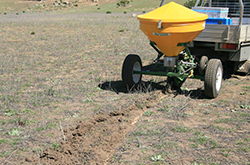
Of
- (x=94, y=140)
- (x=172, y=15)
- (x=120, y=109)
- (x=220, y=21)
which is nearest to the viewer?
(x=94, y=140)

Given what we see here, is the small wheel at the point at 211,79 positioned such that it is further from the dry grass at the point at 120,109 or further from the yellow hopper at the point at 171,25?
the yellow hopper at the point at 171,25

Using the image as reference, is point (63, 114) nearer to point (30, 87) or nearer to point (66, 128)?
point (66, 128)

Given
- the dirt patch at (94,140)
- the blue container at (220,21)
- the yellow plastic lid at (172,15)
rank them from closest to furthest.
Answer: the dirt patch at (94,140)
the yellow plastic lid at (172,15)
the blue container at (220,21)

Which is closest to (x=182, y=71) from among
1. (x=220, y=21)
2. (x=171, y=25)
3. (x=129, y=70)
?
(x=129, y=70)

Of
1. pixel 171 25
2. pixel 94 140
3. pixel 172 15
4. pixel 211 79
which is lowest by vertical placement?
pixel 94 140

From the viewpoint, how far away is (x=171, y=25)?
5930mm

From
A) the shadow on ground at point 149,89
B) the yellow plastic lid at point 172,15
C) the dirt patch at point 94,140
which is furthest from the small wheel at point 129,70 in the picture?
the dirt patch at point 94,140

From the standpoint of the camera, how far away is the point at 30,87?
25.2 feet

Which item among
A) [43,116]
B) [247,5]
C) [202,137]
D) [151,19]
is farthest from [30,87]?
[247,5]

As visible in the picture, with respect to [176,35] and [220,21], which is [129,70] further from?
[220,21]

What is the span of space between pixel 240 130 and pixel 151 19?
2.84 meters

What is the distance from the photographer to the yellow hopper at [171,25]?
19.5ft

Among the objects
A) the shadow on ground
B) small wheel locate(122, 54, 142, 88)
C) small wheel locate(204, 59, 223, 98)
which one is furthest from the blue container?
small wheel locate(122, 54, 142, 88)

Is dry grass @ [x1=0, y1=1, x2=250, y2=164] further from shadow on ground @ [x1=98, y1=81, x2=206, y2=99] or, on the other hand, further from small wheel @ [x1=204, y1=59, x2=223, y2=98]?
small wheel @ [x1=204, y1=59, x2=223, y2=98]
